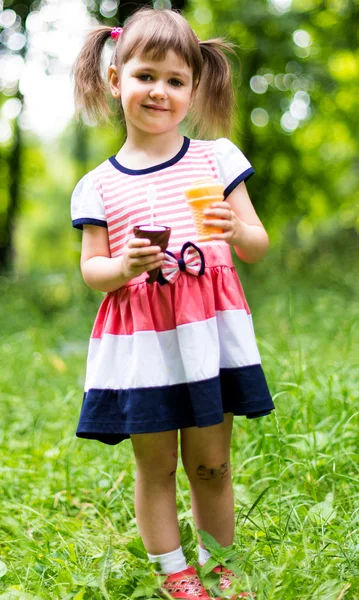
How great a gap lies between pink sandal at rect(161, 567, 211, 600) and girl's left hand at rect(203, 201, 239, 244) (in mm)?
939

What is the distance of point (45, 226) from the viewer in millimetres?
24438

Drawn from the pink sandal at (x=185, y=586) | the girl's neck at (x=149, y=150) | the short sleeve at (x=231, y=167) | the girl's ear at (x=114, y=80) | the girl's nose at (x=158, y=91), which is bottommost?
the pink sandal at (x=185, y=586)

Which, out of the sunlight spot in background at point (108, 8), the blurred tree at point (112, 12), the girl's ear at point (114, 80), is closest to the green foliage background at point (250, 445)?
the girl's ear at point (114, 80)

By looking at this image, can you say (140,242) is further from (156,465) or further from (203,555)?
(203,555)

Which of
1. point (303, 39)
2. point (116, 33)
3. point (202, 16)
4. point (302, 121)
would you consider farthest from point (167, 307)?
point (202, 16)

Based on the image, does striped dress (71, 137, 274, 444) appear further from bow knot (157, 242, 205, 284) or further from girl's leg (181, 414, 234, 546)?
girl's leg (181, 414, 234, 546)

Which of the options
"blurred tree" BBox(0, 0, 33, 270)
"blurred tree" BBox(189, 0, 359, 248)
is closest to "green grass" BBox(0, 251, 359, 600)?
"blurred tree" BBox(189, 0, 359, 248)

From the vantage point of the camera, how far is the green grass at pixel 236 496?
1796mm

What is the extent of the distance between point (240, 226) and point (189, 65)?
1.59 ft

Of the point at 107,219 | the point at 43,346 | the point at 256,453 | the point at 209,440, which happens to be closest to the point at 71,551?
the point at 209,440

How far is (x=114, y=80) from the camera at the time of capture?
1.90 meters

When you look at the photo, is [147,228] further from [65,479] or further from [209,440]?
[65,479]

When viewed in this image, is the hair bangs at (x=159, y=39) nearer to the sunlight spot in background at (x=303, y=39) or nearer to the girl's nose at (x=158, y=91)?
the girl's nose at (x=158, y=91)

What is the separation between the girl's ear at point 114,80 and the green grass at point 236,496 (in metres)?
1.17
